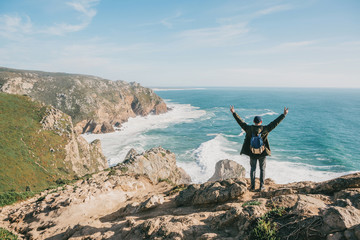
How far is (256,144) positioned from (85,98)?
3657 inches

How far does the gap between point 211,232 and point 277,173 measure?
33.7 metres

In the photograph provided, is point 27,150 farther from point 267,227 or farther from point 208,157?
point 267,227

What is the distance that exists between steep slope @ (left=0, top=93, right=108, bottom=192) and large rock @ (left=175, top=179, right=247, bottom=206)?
2858 cm

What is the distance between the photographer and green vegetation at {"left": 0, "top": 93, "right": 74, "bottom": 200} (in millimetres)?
27359

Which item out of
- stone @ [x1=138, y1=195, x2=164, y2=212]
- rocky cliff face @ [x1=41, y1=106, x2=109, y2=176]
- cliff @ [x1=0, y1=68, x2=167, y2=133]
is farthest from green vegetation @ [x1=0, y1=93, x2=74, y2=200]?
cliff @ [x1=0, y1=68, x2=167, y2=133]

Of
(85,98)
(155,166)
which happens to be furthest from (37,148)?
(85,98)

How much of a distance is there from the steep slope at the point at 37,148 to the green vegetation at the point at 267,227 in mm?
32775

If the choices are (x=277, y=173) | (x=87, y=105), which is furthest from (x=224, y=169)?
(x=87, y=105)

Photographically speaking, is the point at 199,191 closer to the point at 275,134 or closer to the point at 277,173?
the point at 277,173

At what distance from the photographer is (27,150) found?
32844 millimetres

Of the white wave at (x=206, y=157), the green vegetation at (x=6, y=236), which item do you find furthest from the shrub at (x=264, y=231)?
the white wave at (x=206, y=157)

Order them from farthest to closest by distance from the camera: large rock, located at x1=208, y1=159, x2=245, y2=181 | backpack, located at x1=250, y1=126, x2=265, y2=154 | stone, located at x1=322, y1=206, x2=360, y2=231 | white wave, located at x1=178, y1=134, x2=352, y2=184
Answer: white wave, located at x1=178, y1=134, x2=352, y2=184, large rock, located at x1=208, y1=159, x2=245, y2=181, backpack, located at x1=250, y1=126, x2=265, y2=154, stone, located at x1=322, y1=206, x2=360, y2=231

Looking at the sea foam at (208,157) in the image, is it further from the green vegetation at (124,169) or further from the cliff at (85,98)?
the green vegetation at (124,169)

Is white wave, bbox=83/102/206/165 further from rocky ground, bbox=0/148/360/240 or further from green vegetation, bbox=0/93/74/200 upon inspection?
rocky ground, bbox=0/148/360/240
